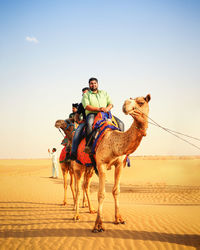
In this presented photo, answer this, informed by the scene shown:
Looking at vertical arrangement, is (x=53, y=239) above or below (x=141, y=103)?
below

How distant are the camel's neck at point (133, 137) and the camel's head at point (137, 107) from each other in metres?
0.16

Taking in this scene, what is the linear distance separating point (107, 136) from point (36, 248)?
3048 mm

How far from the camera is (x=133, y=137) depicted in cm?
506

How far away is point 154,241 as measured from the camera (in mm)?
5137

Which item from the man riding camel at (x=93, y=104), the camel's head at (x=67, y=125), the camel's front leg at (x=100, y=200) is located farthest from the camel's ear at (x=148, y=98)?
the camel's head at (x=67, y=125)

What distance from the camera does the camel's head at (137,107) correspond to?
474 cm

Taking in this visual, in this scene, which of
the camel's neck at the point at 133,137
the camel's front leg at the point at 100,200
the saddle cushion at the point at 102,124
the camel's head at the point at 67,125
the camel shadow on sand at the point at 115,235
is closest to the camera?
the camel's neck at the point at 133,137

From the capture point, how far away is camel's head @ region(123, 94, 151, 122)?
474cm

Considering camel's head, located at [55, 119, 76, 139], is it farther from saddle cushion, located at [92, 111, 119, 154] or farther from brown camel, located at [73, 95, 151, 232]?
brown camel, located at [73, 95, 151, 232]

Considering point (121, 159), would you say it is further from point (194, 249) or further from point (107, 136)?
point (194, 249)

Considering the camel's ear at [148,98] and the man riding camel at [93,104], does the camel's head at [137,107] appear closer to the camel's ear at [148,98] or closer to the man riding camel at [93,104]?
the camel's ear at [148,98]

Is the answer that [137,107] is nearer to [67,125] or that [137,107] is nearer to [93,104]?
[93,104]

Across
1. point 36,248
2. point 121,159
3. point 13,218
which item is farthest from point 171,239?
point 13,218

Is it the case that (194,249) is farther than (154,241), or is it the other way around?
(154,241)
